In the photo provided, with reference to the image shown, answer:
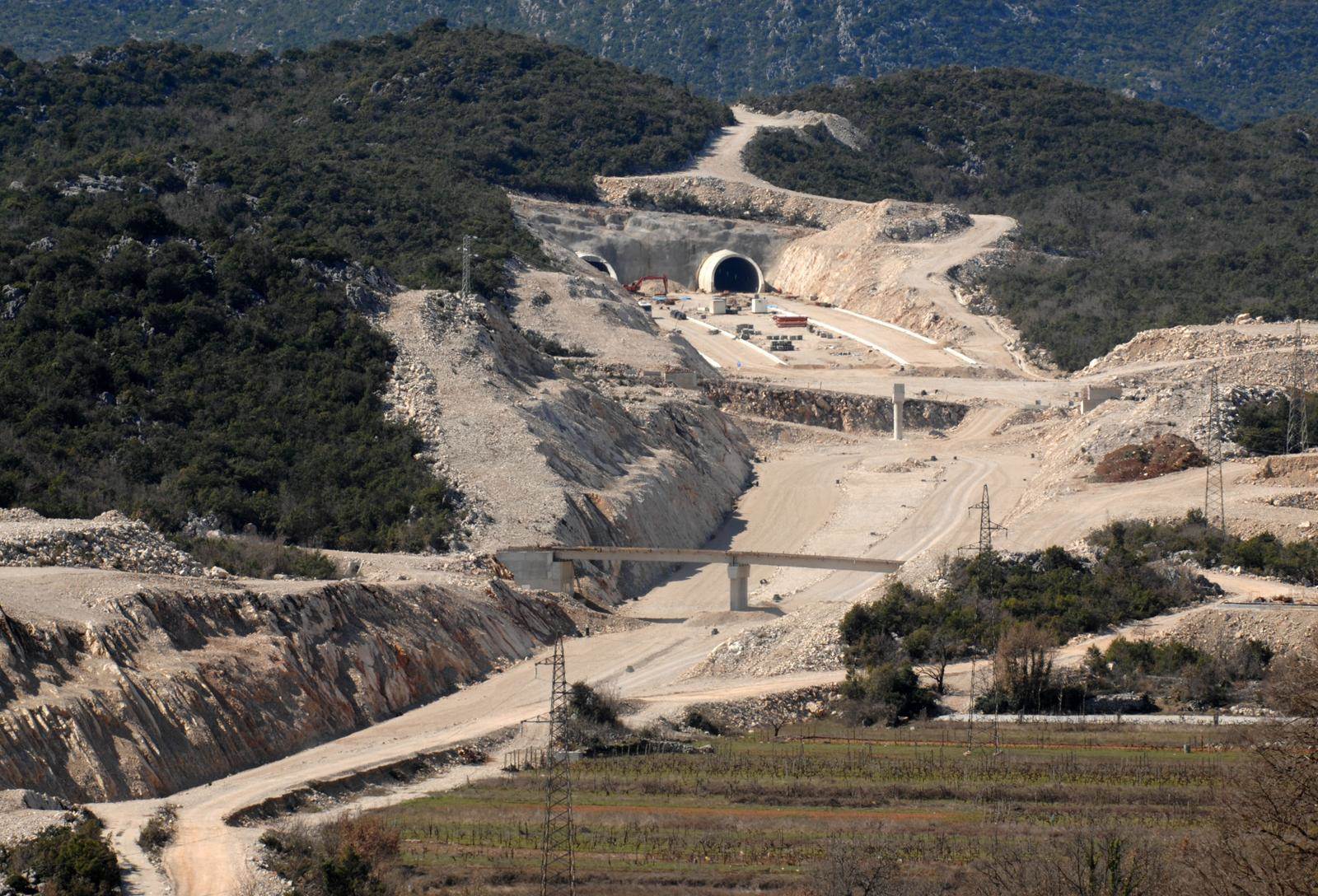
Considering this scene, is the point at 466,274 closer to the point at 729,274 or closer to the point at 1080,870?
the point at 729,274

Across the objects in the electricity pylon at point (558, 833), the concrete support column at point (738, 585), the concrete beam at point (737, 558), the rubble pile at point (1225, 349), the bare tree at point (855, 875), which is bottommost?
the bare tree at point (855, 875)

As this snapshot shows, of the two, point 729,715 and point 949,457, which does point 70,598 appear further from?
point 949,457

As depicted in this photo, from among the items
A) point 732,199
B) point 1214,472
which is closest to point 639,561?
point 1214,472

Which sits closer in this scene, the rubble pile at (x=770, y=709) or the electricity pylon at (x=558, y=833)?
the electricity pylon at (x=558, y=833)

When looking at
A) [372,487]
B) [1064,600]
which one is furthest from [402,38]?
[1064,600]

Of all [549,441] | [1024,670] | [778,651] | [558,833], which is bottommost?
[558,833]

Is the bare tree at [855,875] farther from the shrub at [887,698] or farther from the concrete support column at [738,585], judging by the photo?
the concrete support column at [738,585]

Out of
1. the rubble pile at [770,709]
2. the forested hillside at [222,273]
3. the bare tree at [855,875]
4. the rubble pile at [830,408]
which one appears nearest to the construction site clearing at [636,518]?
the rubble pile at [830,408]

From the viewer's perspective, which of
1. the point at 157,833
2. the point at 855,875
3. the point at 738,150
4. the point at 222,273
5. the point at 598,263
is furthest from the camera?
the point at 738,150
